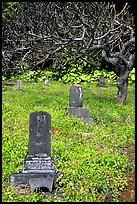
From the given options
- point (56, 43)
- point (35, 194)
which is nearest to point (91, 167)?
point (35, 194)

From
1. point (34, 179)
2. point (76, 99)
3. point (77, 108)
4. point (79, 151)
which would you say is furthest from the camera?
point (76, 99)

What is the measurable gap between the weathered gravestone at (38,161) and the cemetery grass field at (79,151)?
6.6 inches

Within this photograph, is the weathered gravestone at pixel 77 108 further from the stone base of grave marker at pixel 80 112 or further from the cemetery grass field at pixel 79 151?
the cemetery grass field at pixel 79 151

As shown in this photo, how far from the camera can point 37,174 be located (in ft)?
21.2

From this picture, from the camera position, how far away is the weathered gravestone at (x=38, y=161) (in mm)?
6363

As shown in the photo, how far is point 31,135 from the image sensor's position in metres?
7.11

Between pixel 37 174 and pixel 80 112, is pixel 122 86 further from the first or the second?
pixel 37 174

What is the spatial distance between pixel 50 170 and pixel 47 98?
30.8 feet

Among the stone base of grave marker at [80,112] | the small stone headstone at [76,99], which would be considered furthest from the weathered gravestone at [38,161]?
the small stone headstone at [76,99]

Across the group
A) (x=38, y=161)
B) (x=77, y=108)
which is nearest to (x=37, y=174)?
(x=38, y=161)

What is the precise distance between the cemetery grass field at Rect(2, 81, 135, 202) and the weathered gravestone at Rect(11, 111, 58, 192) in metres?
0.17

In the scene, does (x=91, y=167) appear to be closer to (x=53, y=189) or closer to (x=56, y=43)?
(x=53, y=189)

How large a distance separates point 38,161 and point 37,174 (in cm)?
30

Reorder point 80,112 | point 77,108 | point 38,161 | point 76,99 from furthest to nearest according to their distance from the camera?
point 76,99 → point 77,108 → point 80,112 → point 38,161
